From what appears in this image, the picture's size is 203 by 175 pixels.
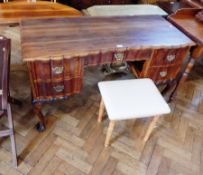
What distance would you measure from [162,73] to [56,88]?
2.73ft

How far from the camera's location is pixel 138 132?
171cm

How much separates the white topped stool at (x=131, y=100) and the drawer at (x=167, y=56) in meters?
0.16

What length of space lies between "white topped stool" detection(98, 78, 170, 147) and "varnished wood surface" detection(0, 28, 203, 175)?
187 millimetres

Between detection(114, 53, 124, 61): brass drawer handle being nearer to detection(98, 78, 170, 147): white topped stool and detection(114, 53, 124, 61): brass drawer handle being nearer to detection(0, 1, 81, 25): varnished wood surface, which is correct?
detection(98, 78, 170, 147): white topped stool

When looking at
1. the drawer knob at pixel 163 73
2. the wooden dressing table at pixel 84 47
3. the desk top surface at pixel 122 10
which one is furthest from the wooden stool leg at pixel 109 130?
the desk top surface at pixel 122 10

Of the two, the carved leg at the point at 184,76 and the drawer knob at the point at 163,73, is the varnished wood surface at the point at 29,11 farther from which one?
the carved leg at the point at 184,76

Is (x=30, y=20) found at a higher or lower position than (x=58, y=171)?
higher

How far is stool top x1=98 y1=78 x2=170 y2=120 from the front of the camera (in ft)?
4.28

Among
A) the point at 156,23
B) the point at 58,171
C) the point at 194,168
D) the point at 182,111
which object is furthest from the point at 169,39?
the point at 58,171

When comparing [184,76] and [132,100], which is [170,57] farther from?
[132,100]

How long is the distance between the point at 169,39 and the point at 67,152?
1100 millimetres

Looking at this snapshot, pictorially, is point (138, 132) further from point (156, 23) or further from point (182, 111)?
point (156, 23)

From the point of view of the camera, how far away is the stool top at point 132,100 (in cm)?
130

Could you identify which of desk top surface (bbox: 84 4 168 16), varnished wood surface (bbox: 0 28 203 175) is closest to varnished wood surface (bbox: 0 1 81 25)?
desk top surface (bbox: 84 4 168 16)
